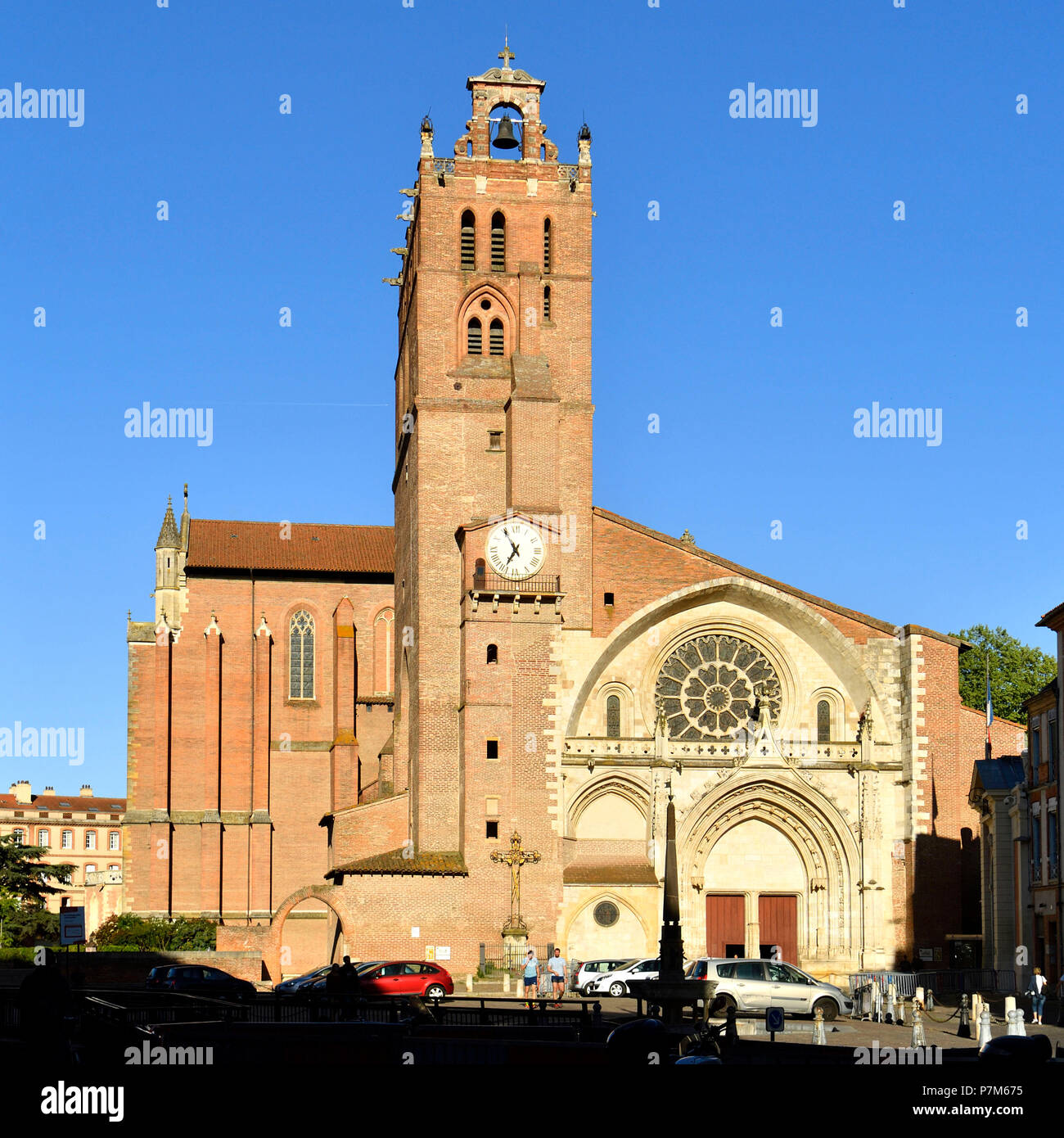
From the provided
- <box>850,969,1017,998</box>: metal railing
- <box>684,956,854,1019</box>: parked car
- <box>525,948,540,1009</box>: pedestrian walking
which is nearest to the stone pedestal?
<box>525,948,540,1009</box>: pedestrian walking

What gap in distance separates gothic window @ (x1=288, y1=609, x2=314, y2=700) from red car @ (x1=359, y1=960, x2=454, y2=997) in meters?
25.7

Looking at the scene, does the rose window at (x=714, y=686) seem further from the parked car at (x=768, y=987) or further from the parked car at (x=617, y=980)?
the parked car at (x=768, y=987)

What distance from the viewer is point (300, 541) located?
66.7 m

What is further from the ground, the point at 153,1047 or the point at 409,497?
the point at 409,497

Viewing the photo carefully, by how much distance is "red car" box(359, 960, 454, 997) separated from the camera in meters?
37.7

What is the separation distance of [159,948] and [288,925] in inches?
219

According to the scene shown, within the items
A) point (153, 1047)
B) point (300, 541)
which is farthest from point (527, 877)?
point (153, 1047)

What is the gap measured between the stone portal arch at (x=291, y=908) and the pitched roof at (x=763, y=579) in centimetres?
1415

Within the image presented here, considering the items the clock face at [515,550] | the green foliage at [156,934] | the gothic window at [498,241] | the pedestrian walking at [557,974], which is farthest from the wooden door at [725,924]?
the gothic window at [498,241]

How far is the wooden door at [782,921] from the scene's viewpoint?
1999 inches

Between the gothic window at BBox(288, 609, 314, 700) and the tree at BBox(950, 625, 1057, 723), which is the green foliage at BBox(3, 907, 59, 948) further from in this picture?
the tree at BBox(950, 625, 1057, 723)

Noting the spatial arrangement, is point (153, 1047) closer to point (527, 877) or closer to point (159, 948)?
point (527, 877)
